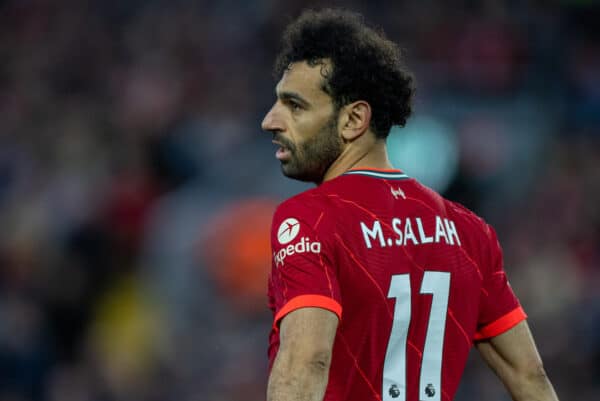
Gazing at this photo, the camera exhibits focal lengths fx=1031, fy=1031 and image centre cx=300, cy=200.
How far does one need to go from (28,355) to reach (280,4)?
5265 mm

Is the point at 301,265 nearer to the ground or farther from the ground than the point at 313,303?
farther from the ground

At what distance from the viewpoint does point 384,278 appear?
2.98m

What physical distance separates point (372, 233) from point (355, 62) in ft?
2.03

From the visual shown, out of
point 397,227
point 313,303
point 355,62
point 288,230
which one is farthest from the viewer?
point 355,62

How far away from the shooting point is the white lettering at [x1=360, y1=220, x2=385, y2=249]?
2.98 meters

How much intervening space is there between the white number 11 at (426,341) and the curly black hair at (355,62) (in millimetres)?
546

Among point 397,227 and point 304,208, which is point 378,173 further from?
point 304,208

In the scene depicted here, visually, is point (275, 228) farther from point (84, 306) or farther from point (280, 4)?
point (280, 4)

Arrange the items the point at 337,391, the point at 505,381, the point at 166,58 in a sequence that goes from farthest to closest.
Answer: the point at 166,58 → the point at 505,381 → the point at 337,391

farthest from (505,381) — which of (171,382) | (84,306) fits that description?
(84,306)

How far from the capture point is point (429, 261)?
313cm

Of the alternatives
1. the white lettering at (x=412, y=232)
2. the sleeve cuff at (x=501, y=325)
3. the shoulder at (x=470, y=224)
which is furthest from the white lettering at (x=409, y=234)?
the sleeve cuff at (x=501, y=325)

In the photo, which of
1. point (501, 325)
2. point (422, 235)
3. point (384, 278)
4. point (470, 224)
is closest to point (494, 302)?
point (501, 325)

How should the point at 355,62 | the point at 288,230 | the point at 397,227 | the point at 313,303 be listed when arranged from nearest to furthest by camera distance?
the point at 313,303 < the point at 288,230 < the point at 397,227 < the point at 355,62
